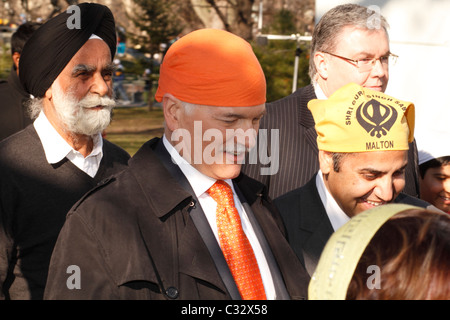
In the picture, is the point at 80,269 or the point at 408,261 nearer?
the point at 408,261

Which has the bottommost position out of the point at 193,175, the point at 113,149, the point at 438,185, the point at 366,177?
the point at 438,185

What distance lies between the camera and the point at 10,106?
5.04m

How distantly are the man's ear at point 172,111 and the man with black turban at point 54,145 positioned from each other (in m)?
0.98

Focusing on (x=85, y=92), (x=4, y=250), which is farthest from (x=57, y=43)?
(x=4, y=250)

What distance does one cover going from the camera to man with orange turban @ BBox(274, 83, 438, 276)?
2.63 metres

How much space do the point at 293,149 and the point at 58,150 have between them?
4.12 feet

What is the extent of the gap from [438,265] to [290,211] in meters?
1.51

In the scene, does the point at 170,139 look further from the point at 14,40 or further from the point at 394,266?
the point at 14,40

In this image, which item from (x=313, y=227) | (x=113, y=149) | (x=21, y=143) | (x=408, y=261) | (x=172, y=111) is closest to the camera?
(x=408, y=261)

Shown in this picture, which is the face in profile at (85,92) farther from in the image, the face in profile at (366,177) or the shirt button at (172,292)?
the shirt button at (172,292)

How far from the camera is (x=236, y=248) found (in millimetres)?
2232

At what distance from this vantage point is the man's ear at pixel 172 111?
238 centimetres

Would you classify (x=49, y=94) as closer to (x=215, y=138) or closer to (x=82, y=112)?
(x=82, y=112)

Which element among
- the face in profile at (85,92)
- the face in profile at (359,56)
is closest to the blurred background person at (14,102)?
the face in profile at (85,92)
